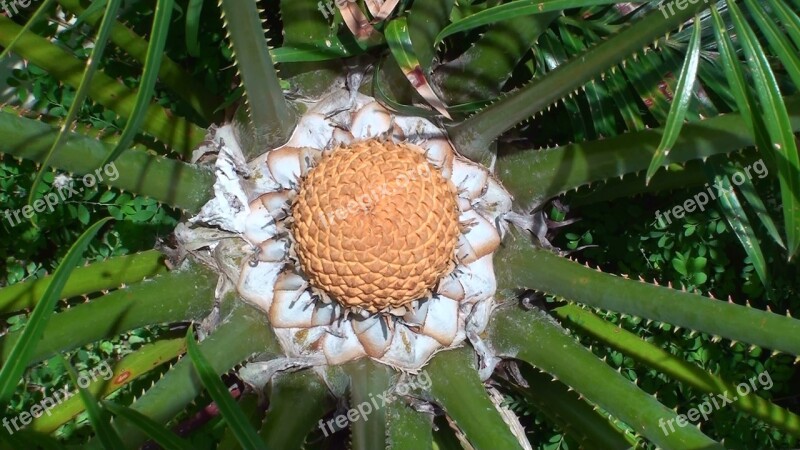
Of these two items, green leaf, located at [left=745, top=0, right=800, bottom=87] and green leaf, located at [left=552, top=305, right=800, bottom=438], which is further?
green leaf, located at [left=552, top=305, right=800, bottom=438]

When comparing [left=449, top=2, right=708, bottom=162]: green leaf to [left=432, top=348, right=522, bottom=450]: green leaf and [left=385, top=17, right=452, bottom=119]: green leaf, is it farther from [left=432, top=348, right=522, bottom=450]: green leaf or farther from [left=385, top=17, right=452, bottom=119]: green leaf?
[left=432, top=348, right=522, bottom=450]: green leaf

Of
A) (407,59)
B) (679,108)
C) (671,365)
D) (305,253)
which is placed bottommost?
(671,365)

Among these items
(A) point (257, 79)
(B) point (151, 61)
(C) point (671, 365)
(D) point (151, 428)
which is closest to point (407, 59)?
(A) point (257, 79)

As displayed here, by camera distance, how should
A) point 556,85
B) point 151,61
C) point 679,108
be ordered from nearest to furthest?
point 151,61 < point 679,108 < point 556,85

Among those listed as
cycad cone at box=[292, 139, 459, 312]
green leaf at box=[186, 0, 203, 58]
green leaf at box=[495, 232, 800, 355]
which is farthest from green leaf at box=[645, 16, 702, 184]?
green leaf at box=[186, 0, 203, 58]

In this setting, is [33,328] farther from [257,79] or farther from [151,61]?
[257,79]
